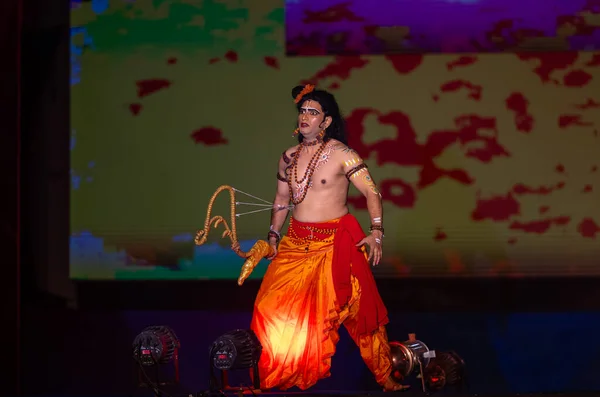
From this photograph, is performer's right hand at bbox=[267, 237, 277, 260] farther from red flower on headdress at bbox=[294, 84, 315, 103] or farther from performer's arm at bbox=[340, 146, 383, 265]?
red flower on headdress at bbox=[294, 84, 315, 103]

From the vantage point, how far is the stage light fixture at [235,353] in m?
3.95

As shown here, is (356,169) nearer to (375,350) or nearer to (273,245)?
(273,245)

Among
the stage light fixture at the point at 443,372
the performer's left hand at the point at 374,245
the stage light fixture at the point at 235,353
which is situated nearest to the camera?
the stage light fixture at the point at 235,353

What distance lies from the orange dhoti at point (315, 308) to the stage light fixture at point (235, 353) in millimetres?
175

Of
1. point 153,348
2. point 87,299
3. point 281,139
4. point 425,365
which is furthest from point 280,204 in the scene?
point 87,299

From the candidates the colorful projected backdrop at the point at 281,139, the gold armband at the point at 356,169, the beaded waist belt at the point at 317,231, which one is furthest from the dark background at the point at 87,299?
the gold armband at the point at 356,169

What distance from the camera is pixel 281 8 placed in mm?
6559

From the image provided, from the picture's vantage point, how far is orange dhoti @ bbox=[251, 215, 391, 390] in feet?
13.8

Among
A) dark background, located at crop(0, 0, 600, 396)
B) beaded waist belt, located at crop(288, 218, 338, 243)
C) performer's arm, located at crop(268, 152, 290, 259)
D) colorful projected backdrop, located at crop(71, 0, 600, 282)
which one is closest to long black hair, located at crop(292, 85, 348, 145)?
performer's arm, located at crop(268, 152, 290, 259)

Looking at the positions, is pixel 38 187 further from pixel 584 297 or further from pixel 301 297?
pixel 584 297

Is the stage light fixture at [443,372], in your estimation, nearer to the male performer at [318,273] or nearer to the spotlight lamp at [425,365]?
the spotlight lamp at [425,365]

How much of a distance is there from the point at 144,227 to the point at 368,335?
2.80m

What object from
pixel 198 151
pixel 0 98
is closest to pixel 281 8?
pixel 198 151

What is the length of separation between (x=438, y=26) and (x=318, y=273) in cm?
301
